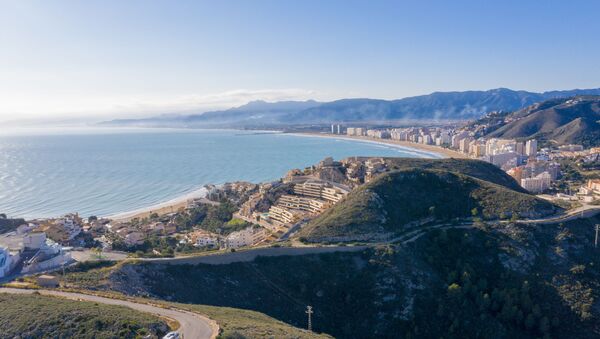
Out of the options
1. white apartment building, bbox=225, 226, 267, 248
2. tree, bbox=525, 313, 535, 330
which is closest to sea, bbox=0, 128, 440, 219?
white apartment building, bbox=225, 226, 267, 248

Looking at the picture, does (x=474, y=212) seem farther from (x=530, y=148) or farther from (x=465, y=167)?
(x=530, y=148)

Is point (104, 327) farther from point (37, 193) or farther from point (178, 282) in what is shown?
point (37, 193)

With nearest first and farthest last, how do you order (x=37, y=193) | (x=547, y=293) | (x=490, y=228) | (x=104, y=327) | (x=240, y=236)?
(x=104, y=327)
(x=547, y=293)
(x=490, y=228)
(x=240, y=236)
(x=37, y=193)

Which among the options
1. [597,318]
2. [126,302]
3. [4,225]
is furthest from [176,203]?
[597,318]

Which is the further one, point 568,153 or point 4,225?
point 568,153

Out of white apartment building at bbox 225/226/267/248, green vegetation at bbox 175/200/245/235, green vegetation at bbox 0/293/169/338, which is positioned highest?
green vegetation at bbox 0/293/169/338

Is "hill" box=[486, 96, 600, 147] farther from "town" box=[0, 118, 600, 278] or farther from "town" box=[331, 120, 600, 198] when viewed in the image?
"town" box=[0, 118, 600, 278]

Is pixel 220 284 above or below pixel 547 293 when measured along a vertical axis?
above
